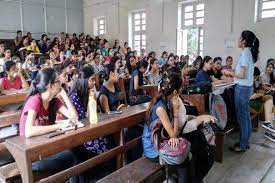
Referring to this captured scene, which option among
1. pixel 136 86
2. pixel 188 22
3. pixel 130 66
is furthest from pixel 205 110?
pixel 188 22

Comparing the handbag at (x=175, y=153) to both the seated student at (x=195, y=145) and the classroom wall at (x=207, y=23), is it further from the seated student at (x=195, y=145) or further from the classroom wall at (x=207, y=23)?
the classroom wall at (x=207, y=23)

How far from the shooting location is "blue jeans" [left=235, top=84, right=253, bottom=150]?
3135mm

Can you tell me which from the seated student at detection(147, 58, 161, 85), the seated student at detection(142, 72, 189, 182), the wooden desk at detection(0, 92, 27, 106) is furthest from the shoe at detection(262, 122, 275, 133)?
the wooden desk at detection(0, 92, 27, 106)

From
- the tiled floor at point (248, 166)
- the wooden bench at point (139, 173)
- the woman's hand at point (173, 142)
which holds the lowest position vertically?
the tiled floor at point (248, 166)

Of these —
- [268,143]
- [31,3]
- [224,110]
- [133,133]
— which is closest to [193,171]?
[133,133]

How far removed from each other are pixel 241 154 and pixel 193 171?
1463mm

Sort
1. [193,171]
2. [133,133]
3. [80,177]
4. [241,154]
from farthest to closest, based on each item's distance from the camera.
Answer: [241,154] < [133,133] < [80,177] < [193,171]

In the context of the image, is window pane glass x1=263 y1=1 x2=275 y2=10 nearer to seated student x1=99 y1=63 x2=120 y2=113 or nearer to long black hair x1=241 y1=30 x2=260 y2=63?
long black hair x1=241 y1=30 x2=260 y2=63

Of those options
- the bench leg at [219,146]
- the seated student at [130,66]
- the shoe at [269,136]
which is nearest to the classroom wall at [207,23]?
the seated student at [130,66]

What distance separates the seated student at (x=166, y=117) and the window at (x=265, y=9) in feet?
21.3

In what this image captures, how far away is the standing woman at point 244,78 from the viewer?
3.05 metres

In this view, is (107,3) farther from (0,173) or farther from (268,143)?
(0,173)

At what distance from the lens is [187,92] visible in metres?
3.22

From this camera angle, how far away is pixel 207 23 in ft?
27.4
